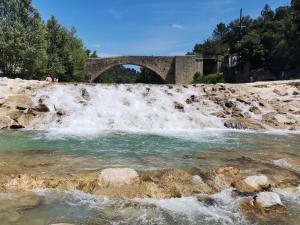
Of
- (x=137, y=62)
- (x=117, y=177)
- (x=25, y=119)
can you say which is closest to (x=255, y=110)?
(x=25, y=119)

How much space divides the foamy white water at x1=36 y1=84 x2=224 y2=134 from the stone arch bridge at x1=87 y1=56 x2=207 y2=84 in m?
31.0

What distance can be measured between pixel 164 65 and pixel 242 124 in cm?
3805

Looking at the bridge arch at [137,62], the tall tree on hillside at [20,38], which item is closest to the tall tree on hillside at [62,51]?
the tall tree on hillside at [20,38]

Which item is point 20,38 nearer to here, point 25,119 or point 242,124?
point 25,119

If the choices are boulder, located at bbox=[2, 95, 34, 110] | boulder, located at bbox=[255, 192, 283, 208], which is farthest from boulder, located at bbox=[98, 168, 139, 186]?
boulder, located at bbox=[2, 95, 34, 110]

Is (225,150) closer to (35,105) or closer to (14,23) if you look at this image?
(35,105)

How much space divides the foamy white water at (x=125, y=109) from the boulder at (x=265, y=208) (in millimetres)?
10163

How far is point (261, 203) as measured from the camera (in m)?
6.74

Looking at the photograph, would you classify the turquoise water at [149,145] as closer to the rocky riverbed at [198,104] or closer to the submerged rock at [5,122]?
the submerged rock at [5,122]

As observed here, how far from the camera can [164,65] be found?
183 feet

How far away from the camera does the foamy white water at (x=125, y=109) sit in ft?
58.9

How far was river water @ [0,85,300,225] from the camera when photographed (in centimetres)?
657

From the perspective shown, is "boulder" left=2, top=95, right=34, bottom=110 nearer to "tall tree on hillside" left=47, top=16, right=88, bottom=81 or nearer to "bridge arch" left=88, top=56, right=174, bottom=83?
"tall tree on hillside" left=47, top=16, right=88, bottom=81

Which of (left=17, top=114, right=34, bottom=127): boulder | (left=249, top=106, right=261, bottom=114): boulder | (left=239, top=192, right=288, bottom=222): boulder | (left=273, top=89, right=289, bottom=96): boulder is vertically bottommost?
(left=239, top=192, right=288, bottom=222): boulder
